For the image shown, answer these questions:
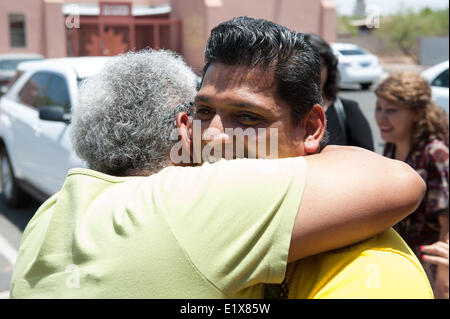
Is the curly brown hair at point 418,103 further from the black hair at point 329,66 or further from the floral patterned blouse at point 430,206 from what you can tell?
the black hair at point 329,66

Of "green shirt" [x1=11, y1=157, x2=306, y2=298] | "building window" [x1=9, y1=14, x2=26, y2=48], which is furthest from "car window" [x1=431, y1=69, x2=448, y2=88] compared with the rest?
"building window" [x1=9, y1=14, x2=26, y2=48]

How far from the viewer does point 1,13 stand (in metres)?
25.1

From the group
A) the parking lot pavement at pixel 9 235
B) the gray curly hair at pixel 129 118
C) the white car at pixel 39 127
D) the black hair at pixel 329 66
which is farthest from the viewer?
the white car at pixel 39 127

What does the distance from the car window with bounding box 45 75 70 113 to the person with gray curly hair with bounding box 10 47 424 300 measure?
4.31 metres

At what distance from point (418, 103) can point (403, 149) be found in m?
0.28

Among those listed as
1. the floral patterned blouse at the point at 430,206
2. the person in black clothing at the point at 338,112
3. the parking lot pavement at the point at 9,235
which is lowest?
the parking lot pavement at the point at 9,235

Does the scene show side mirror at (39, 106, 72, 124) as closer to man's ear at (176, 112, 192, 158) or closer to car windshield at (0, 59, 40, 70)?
man's ear at (176, 112, 192, 158)

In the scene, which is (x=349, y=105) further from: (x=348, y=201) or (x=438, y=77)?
(x=438, y=77)

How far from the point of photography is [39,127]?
19.0ft

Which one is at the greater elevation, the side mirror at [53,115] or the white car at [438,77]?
the side mirror at [53,115]

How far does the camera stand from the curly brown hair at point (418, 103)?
3.12 metres

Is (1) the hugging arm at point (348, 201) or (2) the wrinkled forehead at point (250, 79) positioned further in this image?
(2) the wrinkled forehead at point (250, 79)

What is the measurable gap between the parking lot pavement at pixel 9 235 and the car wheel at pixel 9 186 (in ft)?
0.33

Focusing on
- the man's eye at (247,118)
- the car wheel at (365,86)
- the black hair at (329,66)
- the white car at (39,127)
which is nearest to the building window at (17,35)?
the car wheel at (365,86)
